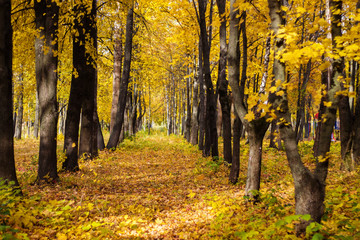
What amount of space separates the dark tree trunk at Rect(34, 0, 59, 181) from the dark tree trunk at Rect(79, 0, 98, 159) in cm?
127

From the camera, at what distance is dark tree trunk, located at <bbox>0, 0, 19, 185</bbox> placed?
4.91 meters

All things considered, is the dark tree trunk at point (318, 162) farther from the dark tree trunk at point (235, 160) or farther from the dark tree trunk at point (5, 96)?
the dark tree trunk at point (5, 96)

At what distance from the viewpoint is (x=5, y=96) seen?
5.00m

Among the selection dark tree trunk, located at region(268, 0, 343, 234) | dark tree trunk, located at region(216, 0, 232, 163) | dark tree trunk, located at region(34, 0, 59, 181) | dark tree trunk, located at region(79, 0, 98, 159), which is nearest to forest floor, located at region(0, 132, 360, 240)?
dark tree trunk, located at region(268, 0, 343, 234)

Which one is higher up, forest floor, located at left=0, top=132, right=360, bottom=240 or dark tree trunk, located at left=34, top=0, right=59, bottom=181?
dark tree trunk, located at left=34, top=0, right=59, bottom=181

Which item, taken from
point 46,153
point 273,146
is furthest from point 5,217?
point 273,146

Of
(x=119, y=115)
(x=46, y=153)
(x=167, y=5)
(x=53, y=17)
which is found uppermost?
(x=167, y=5)

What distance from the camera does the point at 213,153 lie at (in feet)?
34.3

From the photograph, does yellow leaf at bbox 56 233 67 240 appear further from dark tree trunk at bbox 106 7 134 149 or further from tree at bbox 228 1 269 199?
dark tree trunk at bbox 106 7 134 149

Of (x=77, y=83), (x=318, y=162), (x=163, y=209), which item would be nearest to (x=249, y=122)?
(x=318, y=162)

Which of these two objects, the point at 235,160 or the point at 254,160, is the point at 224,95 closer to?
the point at 235,160

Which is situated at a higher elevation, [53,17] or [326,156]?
[53,17]

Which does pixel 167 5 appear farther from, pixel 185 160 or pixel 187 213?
pixel 187 213

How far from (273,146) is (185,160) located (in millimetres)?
7243
